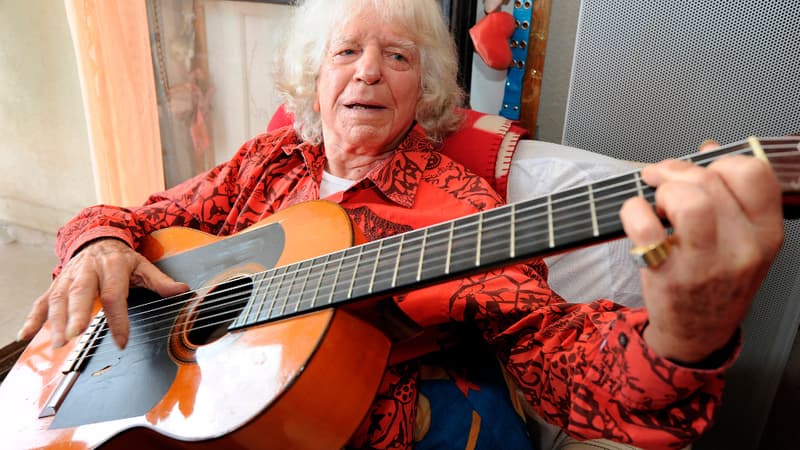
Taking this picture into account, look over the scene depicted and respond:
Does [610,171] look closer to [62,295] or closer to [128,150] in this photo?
[62,295]

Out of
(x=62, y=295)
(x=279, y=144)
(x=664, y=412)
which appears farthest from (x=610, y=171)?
(x=62, y=295)

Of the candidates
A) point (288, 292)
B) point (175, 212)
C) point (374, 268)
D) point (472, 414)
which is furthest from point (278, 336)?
point (175, 212)

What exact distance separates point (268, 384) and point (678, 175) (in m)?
0.59

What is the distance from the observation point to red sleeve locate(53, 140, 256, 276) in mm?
1244

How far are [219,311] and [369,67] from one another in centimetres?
62

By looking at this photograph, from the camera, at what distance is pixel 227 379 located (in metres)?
0.81

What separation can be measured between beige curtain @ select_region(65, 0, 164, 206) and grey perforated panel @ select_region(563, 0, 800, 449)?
164 centimetres

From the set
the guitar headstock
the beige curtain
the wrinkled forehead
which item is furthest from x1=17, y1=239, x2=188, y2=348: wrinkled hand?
the beige curtain

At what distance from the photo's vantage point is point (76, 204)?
8.47ft

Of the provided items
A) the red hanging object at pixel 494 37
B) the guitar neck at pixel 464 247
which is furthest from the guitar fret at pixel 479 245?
the red hanging object at pixel 494 37

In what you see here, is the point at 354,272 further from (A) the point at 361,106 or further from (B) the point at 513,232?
(A) the point at 361,106

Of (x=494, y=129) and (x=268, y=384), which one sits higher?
(x=494, y=129)

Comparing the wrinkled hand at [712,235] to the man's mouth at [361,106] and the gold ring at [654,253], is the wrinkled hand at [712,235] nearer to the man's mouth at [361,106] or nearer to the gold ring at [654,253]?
the gold ring at [654,253]

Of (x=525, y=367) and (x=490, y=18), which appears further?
(x=490, y=18)
